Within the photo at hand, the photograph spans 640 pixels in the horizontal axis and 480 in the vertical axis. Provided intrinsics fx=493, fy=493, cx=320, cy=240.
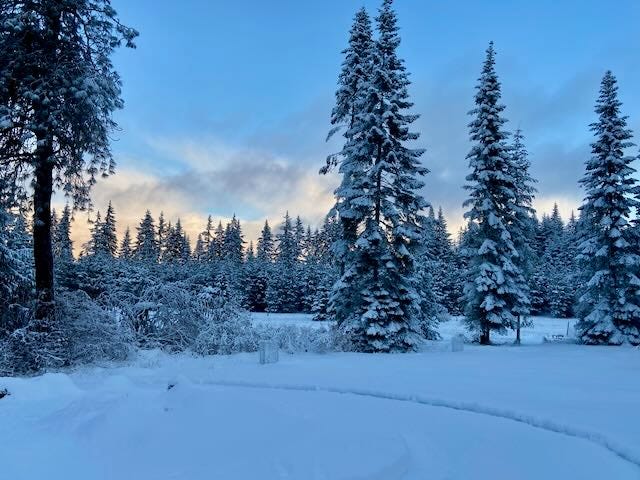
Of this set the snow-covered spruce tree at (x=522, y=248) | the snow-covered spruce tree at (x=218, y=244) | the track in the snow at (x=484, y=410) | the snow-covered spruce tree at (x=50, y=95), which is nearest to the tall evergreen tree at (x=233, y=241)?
the snow-covered spruce tree at (x=218, y=244)

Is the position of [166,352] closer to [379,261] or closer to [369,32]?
[379,261]

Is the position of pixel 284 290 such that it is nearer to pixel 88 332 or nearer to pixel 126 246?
pixel 126 246

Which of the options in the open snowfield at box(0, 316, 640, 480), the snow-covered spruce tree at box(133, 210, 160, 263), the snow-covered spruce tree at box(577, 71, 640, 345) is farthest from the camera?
the snow-covered spruce tree at box(133, 210, 160, 263)

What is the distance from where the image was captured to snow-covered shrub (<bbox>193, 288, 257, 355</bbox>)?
1587 cm

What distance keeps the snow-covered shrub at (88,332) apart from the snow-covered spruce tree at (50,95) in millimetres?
484

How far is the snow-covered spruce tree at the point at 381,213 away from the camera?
18.0 m

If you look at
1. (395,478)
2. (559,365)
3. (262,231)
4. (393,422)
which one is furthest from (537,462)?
(262,231)

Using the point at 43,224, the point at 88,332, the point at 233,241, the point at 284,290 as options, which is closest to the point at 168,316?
the point at 88,332

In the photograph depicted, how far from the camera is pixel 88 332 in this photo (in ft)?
42.2

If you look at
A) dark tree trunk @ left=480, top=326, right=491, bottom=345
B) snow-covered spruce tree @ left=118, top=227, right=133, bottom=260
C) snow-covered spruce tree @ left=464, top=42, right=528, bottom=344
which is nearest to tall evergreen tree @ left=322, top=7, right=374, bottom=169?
snow-covered spruce tree @ left=464, top=42, right=528, bottom=344

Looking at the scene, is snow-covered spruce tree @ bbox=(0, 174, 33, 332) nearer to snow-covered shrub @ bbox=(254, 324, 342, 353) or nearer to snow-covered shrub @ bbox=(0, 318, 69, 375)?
snow-covered shrub @ bbox=(0, 318, 69, 375)

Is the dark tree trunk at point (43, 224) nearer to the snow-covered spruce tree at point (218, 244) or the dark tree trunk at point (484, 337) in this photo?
the dark tree trunk at point (484, 337)

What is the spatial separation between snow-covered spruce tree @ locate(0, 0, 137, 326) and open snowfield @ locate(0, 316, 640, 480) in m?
5.57

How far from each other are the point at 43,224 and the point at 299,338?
869 cm
